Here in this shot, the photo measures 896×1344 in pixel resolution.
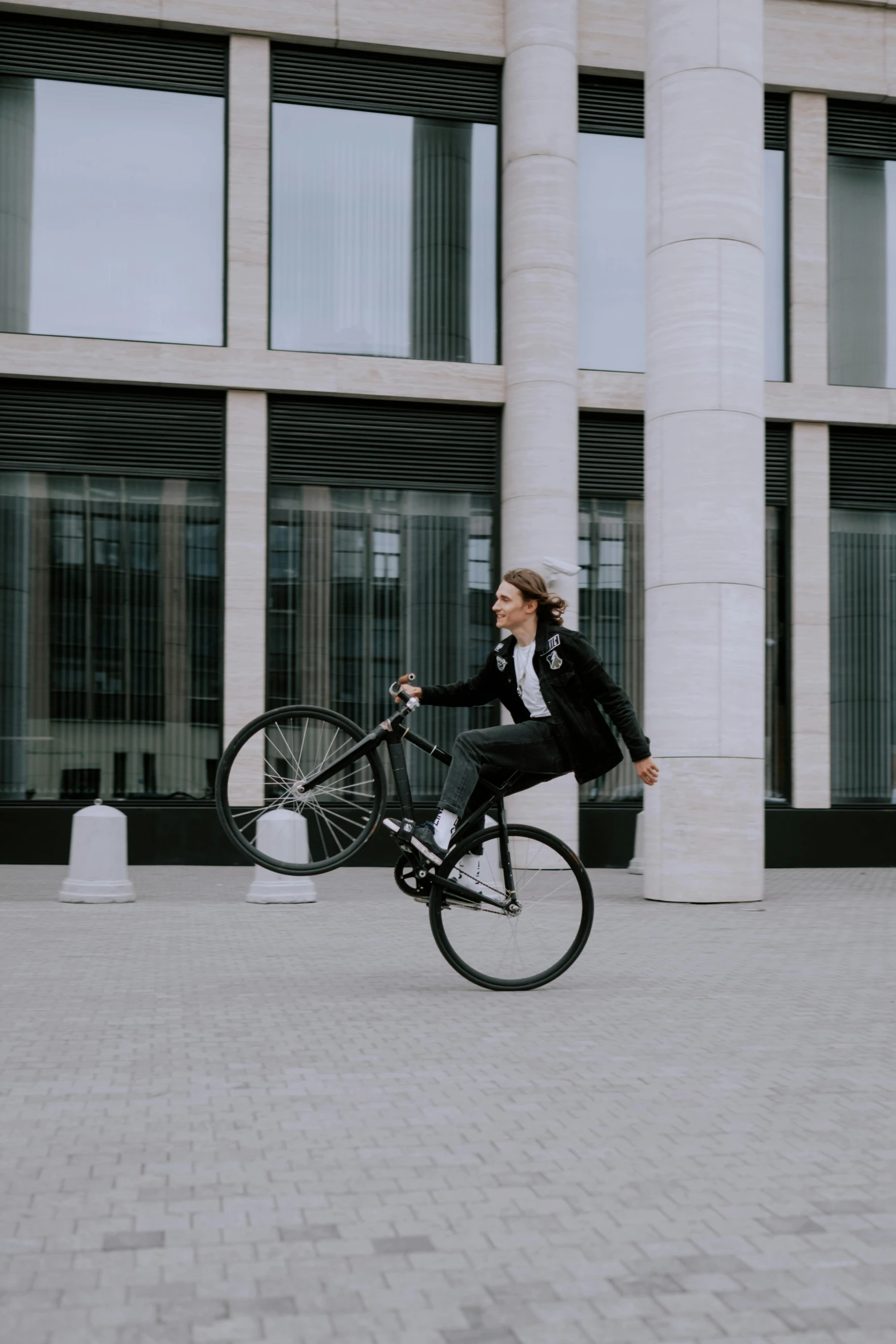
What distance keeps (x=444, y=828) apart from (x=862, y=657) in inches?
499

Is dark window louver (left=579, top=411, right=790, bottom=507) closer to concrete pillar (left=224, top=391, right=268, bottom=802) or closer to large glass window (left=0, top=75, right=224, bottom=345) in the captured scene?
concrete pillar (left=224, top=391, right=268, bottom=802)

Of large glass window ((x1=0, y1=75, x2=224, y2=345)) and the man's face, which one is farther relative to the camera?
large glass window ((x1=0, y1=75, x2=224, y2=345))

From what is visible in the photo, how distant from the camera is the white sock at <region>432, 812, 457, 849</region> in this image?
7348 millimetres

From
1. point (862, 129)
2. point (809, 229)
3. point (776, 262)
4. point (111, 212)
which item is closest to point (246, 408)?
point (111, 212)

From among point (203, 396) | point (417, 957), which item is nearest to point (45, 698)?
point (203, 396)

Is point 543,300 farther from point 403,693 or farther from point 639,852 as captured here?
point 403,693

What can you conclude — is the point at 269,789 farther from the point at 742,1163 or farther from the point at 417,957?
the point at 742,1163

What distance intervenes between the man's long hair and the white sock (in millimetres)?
1045

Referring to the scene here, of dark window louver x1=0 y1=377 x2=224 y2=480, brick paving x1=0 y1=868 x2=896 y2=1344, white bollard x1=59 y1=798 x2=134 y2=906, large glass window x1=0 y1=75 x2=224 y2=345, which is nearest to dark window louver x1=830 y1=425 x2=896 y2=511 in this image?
dark window louver x1=0 y1=377 x2=224 y2=480

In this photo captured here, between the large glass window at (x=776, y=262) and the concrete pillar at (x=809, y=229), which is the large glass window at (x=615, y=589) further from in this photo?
the concrete pillar at (x=809, y=229)

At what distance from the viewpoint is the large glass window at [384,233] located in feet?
58.9

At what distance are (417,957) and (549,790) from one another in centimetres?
797

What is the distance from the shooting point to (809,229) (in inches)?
746

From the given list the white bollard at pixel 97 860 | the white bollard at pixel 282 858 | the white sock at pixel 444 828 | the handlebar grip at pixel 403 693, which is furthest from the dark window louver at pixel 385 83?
the white sock at pixel 444 828
